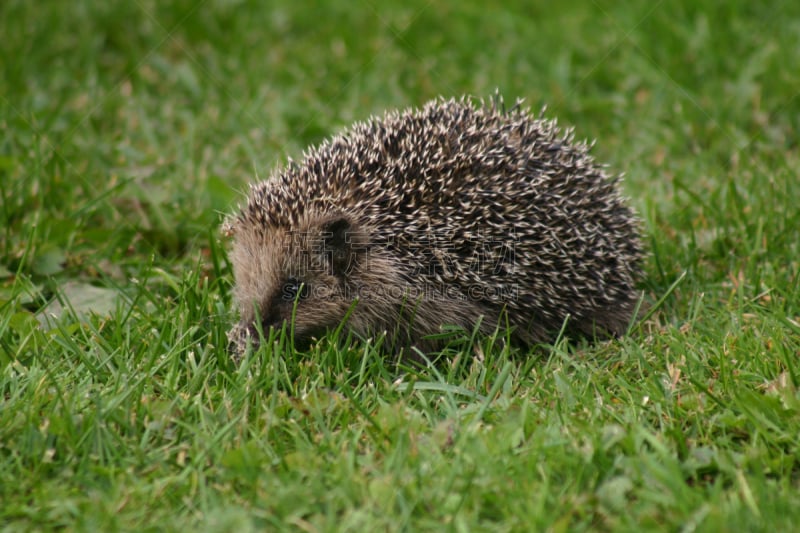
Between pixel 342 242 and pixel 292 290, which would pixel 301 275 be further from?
pixel 342 242

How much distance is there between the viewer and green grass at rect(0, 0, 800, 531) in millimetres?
3795

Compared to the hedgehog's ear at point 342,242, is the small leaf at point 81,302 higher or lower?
lower

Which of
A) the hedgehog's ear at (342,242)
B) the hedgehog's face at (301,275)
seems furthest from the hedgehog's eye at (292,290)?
the hedgehog's ear at (342,242)

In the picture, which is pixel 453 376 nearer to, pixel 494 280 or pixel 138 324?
pixel 494 280

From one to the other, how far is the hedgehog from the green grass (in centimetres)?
27

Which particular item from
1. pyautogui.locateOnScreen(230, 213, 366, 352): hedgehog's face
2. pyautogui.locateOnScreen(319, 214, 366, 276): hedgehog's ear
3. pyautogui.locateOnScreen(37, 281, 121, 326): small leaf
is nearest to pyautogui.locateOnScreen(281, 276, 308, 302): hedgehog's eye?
pyautogui.locateOnScreen(230, 213, 366, 352): hedgehog's face

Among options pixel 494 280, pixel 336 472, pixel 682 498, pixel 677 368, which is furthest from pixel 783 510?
pixel 494 280

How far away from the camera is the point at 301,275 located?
546cm

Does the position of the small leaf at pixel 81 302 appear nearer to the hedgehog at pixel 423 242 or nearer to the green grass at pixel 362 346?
the green grass at pixel 362 346

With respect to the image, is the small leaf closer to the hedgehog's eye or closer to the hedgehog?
the hedgehog

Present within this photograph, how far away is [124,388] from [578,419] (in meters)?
2.35

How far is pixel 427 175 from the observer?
5422 millimetres

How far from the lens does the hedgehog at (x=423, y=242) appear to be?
5.37 metres

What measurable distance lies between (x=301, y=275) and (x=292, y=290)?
113 millimetres
